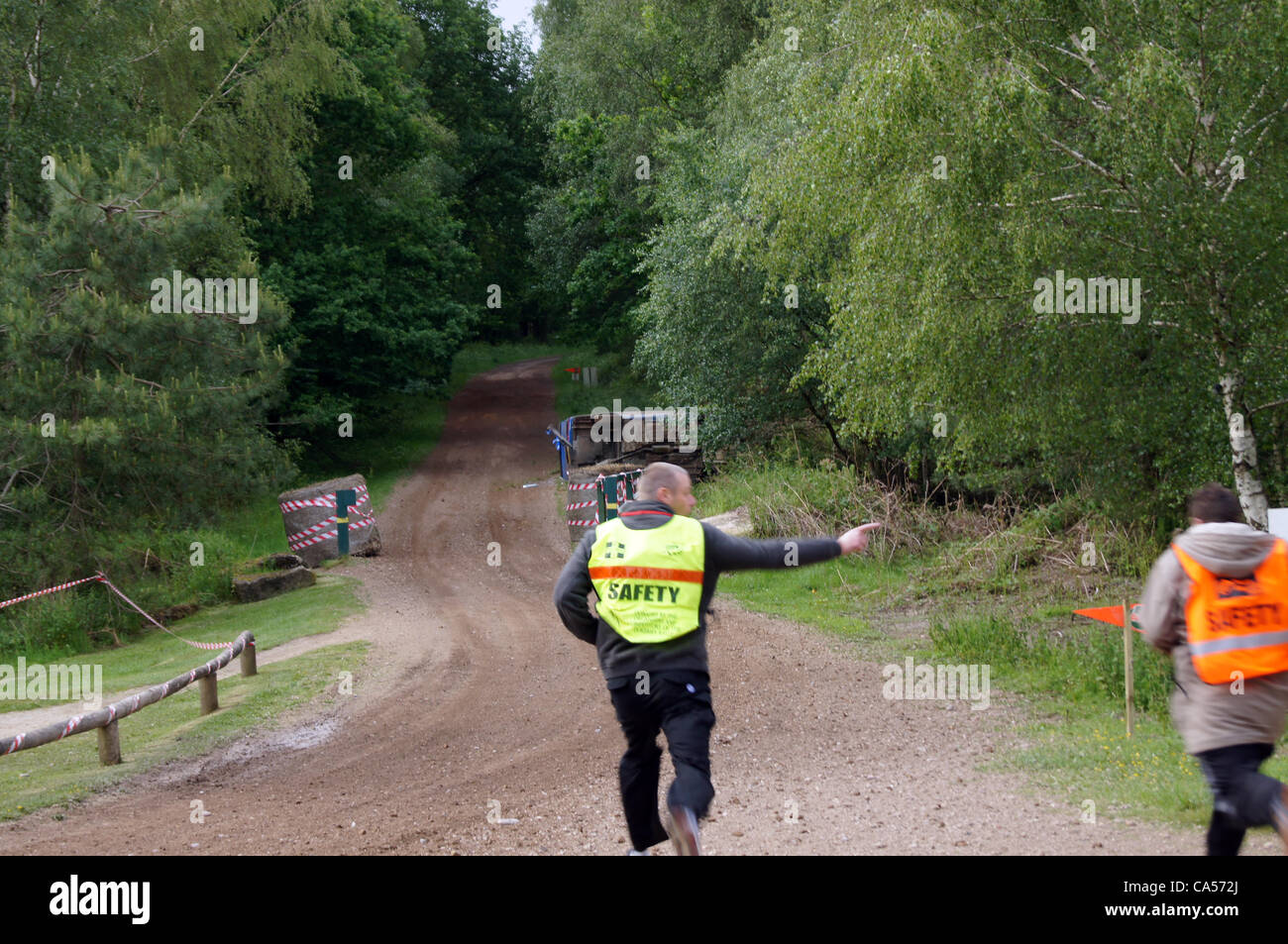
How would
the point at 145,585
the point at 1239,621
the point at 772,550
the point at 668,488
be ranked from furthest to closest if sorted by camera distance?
the point at 145,585
the point at 668,488
the point at 772,550
the point at 1239,621

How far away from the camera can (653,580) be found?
5.04 metres

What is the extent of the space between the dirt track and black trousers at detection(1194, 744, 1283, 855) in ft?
4.63

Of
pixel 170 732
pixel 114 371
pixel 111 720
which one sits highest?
pixel 114 371

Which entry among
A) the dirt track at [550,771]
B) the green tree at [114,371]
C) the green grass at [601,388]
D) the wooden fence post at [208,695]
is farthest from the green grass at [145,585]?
the green grass at [601,388]

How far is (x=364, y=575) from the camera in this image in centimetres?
2089

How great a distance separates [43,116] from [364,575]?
36.3ft

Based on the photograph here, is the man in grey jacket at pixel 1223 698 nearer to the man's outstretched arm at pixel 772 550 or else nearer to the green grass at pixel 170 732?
the man's outstretched arm at pixel 772 550

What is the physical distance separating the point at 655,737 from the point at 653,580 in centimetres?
73

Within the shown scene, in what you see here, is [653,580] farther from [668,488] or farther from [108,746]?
[108,746]

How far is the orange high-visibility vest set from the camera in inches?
180

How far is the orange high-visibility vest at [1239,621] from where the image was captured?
4.57m

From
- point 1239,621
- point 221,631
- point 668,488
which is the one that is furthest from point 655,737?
point 221,631
